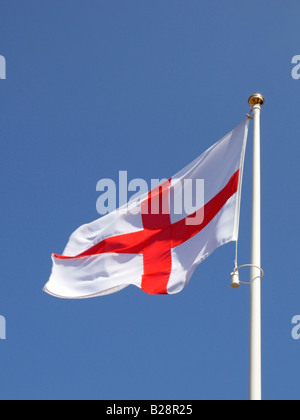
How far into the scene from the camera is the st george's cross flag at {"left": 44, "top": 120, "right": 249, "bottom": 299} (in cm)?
1449

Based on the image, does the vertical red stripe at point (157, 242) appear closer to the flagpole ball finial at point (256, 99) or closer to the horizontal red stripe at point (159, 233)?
the horizontal red stripe at point (159, 233)

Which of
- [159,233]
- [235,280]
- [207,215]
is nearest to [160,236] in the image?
[159,233]

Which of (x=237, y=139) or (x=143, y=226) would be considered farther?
(x=143, y=226)

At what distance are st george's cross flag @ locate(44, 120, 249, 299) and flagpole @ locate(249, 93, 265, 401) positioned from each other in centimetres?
50

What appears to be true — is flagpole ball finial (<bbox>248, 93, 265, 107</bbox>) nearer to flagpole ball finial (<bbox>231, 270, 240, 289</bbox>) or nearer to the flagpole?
the flagpole

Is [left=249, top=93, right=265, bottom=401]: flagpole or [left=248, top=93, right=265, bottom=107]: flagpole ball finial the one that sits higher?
[left=248, top=93, right=265, bottom=107]: flagpole ball finial

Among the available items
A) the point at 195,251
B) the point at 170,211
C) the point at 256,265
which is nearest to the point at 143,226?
the point at 170,211

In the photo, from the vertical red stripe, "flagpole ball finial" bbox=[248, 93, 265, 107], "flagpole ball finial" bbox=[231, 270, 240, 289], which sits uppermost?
"flagpole ball finial" bbox=[248, 93, 265, 107]

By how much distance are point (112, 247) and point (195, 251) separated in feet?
7.44

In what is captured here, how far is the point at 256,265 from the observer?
12734mm

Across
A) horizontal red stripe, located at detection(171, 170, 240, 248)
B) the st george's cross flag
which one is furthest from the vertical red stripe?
horizontal red stripe, located at detection(171, 170, 240, 248)

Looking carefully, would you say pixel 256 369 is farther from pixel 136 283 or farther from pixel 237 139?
pixel 237 139
